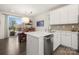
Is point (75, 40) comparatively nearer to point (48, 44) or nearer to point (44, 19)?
point (48, 44)

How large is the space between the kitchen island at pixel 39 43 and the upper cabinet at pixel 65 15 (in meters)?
0.29

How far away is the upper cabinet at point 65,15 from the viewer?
184 cm

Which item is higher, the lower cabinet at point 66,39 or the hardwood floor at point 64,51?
the lower cabinet at point 66,39


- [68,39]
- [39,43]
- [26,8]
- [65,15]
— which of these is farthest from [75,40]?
[26,8]

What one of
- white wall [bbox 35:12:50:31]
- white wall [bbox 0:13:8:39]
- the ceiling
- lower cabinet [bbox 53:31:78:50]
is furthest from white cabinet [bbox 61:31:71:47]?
white wall [bbox 0:13:8:39]

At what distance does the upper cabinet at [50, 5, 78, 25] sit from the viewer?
6.02ft

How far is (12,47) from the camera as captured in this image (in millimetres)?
1860

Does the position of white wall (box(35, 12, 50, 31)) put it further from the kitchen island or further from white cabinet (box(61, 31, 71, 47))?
white cabinet (box(61, 31, 71, 47))

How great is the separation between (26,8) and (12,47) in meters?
0.77

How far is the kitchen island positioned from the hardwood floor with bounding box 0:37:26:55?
97mm

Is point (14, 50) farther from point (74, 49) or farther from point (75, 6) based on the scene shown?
point (75, 6)

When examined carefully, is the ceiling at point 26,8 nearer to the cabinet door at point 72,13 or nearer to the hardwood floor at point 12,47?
the cabinet door at point 72,13

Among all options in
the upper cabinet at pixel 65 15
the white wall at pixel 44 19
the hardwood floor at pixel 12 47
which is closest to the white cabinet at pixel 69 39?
the upper cabinet at pixel 65 15
